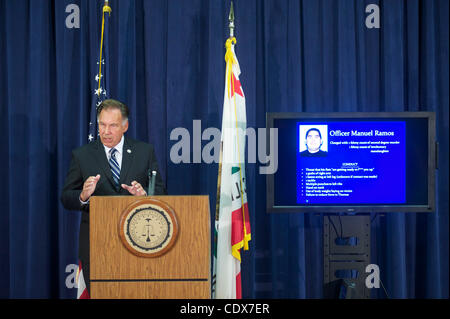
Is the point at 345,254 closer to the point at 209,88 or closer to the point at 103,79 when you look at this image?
the point at 209,88

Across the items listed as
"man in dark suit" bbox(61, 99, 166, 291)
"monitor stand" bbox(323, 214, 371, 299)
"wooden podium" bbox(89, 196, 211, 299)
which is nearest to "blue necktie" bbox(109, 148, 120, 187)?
"man in dark suit" bbox(61, 99, 166, 291)

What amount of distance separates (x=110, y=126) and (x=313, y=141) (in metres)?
1.33

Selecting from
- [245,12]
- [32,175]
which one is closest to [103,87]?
[32,175]

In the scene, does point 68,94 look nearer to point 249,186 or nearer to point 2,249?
point 2,249

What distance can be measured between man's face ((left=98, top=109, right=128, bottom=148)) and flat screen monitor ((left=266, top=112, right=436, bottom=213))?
990 millimetres

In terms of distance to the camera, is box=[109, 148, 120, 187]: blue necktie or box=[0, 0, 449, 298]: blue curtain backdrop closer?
box=[109, 148, 120, 187]: blue necktie

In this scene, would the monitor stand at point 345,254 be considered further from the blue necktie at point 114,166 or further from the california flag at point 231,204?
the blue necktie at point 114,166

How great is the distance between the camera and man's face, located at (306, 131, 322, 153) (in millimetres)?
2588

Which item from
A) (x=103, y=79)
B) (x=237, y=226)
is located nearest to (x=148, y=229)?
(x=237, y=226)

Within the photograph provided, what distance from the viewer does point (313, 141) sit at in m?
2.59

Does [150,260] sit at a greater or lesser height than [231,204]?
lesser

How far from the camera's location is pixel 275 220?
123 inches

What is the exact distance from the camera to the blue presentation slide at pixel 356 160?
2.57m

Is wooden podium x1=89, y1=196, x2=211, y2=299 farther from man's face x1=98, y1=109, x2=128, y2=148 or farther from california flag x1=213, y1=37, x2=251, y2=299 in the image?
california flag x1=213, y1=37, x2=251, y2=299
